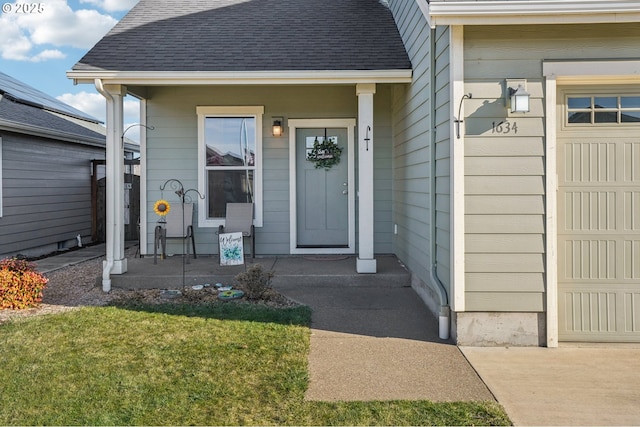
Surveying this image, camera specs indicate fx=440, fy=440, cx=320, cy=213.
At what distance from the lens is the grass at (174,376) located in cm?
237

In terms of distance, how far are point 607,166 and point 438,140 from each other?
1341mm

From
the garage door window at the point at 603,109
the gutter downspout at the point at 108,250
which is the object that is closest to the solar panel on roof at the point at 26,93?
the gutter downspout at the point at 108,250

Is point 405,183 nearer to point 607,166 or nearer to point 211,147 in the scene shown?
point 607,166

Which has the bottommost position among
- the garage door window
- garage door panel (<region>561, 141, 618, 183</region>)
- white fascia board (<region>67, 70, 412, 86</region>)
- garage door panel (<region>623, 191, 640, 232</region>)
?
garage door panel (<region>623, 191, 640, 232</region>)

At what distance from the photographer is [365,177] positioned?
515 cm

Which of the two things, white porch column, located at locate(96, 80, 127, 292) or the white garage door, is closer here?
the white garage door

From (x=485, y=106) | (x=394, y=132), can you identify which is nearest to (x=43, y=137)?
(x=394, y=132)

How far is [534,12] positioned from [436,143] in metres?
1.27

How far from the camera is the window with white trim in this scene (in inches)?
257

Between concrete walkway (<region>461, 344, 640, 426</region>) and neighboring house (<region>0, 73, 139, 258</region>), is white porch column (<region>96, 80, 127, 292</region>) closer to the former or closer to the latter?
neighboring house (<region>0, 73, 139, 258</region>)

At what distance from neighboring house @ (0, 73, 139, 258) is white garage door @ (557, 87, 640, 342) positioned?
7886 mm

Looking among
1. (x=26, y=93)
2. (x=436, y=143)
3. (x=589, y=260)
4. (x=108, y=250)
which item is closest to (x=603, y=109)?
(x=589, y=260)

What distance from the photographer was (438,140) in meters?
3.97

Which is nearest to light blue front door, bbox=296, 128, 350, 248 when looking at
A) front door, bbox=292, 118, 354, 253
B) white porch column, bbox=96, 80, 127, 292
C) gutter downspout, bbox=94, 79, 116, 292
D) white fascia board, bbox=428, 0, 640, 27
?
front door, bbox=292, 118, 354, 253
